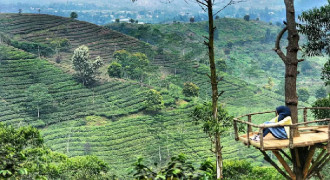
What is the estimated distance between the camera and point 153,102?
37344mm

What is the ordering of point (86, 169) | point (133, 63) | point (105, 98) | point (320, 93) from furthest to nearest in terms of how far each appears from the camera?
point (320, 93)
point (133, 63)
point (105, 98)
point (86, 169)

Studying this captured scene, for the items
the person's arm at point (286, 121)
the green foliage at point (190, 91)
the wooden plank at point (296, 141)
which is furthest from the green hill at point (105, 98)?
the person's arm at point (286, 121)

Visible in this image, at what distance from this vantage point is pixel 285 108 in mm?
4602

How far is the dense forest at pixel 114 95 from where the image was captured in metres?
28.3

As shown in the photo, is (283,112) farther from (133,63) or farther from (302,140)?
(133,63)

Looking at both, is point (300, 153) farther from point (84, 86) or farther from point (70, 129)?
point (84, 86)

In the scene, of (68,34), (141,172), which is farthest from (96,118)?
(141,172)

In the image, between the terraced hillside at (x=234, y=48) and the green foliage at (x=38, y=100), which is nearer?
the green foliage at (x=38, y=100)

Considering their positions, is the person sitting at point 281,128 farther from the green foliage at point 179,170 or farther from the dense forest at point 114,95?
the dense forest at point 114,95

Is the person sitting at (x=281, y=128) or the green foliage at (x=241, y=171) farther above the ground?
the person sitting at (x=281, y=128)

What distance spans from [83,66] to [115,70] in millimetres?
3942

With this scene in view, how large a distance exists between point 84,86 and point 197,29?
3312 cm

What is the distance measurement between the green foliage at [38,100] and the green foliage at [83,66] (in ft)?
15.8

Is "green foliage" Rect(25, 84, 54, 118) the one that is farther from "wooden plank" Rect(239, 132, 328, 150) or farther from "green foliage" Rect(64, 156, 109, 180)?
"wooden plank" Rect(239, 132, 328, 150)
